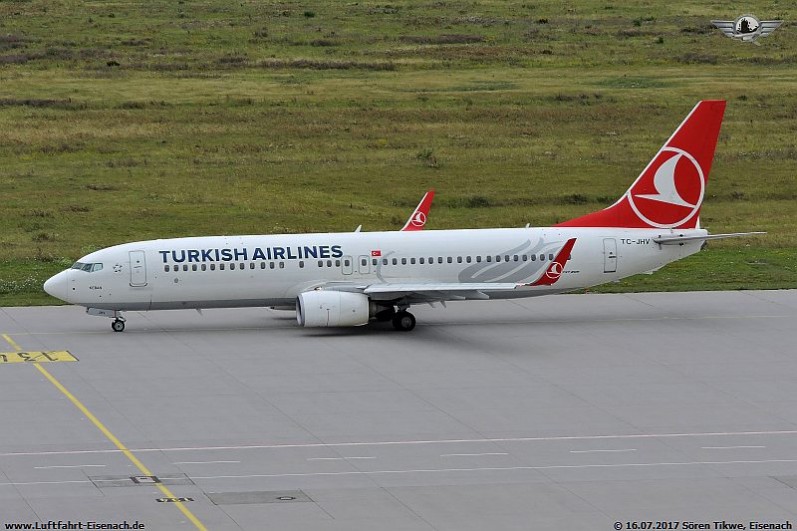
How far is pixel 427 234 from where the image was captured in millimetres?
56156

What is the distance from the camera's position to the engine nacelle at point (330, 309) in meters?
52.9

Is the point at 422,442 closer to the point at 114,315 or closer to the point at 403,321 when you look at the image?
the point at 403,321

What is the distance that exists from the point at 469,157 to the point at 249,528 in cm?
6780

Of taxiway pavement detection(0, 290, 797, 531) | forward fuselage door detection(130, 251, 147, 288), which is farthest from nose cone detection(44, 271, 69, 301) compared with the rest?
forward fuselage door detection(130, 251, 147, 288)

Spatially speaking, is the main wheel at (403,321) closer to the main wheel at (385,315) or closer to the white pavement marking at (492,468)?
the main wheel at (385,315)

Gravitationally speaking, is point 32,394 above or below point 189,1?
below

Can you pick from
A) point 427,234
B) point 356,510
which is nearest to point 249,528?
point 356,510

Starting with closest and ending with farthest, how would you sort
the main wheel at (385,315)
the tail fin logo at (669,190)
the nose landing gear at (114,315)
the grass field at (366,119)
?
the nose landing gear at (114,315) < the main wheel at (385,315) < the tail fin logo at (669,190) < the grass field at (366,119)

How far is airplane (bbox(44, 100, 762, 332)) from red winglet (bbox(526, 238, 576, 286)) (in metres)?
0.05

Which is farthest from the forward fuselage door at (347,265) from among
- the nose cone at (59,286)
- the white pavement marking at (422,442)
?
the white pavement marking at (422,442)

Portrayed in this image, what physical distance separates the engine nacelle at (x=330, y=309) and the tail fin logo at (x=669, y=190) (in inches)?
446

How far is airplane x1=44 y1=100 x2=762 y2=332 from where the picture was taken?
53.5m

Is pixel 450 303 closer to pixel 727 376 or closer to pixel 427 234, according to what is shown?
pixel 427 234

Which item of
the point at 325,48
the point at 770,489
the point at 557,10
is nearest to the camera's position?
the point at 770,489
